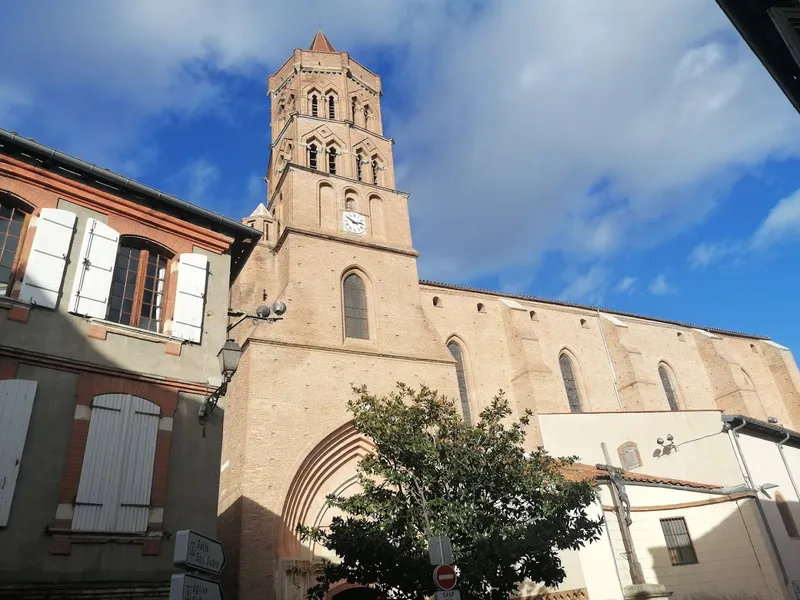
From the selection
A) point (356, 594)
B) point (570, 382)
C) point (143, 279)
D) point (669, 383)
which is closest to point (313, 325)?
point (356, 594)

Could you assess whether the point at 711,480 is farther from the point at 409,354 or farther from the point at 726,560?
the point at 409,354

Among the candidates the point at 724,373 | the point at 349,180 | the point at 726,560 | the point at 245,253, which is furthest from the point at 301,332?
the point at 724,373

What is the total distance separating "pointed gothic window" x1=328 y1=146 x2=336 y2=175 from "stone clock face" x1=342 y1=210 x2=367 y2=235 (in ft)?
8.65

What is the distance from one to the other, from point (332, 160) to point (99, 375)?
57.5 ft

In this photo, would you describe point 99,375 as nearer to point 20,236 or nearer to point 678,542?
point 20,236

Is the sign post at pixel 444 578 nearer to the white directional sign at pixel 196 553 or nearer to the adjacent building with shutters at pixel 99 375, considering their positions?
the white directional sign at pixel 196 553

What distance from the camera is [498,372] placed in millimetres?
25859

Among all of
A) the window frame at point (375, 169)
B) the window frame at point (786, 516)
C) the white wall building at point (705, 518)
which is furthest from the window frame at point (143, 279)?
the window frame at point (786, 516)

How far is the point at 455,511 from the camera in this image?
1032 cm

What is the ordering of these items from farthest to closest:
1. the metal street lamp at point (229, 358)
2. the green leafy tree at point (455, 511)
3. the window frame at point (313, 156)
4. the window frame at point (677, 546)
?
1. the window frame at point (313, 156)
2. the window frame at point (677, 546)
3. the green leafy tree at point (455, 511)
4. the metal street lamp at point (229, 358)

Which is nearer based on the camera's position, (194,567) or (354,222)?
(194,567)

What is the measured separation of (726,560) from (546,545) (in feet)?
30.3

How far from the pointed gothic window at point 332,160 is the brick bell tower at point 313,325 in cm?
6

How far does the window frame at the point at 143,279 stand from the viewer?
9797 mm
